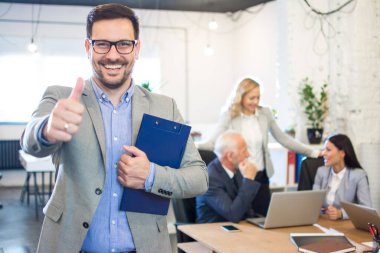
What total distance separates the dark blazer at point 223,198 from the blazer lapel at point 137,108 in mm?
1703

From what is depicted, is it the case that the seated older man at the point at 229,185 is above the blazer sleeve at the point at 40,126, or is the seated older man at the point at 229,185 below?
below

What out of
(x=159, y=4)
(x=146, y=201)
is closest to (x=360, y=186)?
(x=146, y=201)

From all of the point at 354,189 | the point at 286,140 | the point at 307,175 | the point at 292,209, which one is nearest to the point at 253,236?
the point at 292,209

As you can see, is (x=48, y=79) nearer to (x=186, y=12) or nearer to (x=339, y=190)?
(x=186, y=12)

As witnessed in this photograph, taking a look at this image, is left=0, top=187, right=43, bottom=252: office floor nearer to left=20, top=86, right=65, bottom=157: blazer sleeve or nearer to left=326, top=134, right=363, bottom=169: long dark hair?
left=326, top=134, right=363, bottom=169: long dark hair

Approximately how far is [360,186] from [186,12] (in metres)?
6.69

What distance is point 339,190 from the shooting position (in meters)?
3.44

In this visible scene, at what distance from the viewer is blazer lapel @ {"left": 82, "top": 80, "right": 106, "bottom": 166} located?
53.1 inches


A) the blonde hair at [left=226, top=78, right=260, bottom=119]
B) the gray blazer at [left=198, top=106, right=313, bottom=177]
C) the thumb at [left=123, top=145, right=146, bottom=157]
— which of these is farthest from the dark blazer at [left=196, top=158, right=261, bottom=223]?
the thumb at [left=123, top=145, right=146, bottom=157]

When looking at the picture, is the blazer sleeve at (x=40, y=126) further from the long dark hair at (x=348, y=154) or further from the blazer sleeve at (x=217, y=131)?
the blazer sleeve at (x=217, y=131)

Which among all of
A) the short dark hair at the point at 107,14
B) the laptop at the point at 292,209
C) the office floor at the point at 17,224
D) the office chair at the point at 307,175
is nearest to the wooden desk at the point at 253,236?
the laptop at the point at 292,209

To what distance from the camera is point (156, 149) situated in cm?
143

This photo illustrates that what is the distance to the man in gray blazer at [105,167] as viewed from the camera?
132 centimetres

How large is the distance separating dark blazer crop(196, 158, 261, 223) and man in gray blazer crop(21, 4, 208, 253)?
65.6 inches
